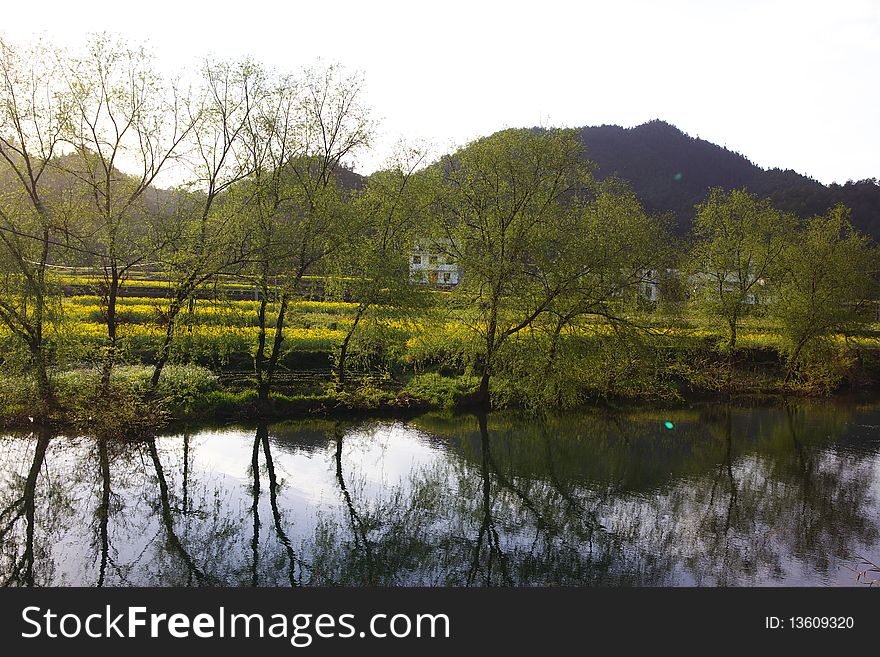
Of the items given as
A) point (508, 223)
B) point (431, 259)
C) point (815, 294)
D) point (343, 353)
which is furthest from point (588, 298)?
point (815, 294)

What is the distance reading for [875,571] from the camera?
11516mm

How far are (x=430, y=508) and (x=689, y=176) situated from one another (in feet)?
304

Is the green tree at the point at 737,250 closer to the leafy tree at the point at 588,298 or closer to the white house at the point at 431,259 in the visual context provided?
the leafy tree at the point at 588,298

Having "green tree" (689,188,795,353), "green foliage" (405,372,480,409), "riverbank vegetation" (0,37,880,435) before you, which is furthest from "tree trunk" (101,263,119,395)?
"green tree" (689,188,795,353)

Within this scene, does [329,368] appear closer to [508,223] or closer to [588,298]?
[508,223]

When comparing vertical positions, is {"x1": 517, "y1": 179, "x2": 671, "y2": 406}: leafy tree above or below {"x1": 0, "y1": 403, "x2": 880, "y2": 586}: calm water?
above

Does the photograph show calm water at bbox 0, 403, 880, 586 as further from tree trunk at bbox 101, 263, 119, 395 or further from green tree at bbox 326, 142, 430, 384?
green tree at bbox 326, 142, 430, 384

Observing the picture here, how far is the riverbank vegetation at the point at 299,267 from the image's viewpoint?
1783 centimetres

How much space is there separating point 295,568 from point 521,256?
1520 cm

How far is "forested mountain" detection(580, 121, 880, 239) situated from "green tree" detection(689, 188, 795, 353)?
43910 mm

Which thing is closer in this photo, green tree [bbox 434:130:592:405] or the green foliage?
green tree [bbox 434:130:592:405]

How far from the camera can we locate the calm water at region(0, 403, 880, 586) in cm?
1098

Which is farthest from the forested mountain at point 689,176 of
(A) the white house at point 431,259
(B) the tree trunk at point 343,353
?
(B) the tree trunk at point 343,353

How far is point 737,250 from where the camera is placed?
112 feet
